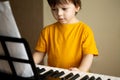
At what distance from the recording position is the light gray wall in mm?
1937

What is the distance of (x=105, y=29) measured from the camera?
2.00m

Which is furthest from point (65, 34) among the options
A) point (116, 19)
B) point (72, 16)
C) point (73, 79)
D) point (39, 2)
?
point (39, 2)

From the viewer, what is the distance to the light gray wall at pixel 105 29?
6.35 feet

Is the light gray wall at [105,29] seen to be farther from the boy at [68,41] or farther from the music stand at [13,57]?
the music stand at [13,57]

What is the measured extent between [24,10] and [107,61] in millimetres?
890

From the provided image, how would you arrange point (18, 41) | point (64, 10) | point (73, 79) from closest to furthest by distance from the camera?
point (18, 41)
point (73, 79)
point (64, 10)

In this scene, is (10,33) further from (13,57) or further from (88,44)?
(88,44)

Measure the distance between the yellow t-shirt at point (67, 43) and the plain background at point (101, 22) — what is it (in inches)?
28.9

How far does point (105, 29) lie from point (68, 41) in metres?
0.82

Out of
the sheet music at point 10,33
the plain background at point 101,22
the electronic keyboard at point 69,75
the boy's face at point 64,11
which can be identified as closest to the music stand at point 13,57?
the sheet music at point 10,33

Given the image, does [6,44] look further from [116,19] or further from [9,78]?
[116,19]

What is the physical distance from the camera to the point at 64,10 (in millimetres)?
1170

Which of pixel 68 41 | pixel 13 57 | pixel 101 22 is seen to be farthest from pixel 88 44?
pixel 101 22

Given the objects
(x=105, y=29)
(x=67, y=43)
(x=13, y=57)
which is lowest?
(x=105, y=29)
